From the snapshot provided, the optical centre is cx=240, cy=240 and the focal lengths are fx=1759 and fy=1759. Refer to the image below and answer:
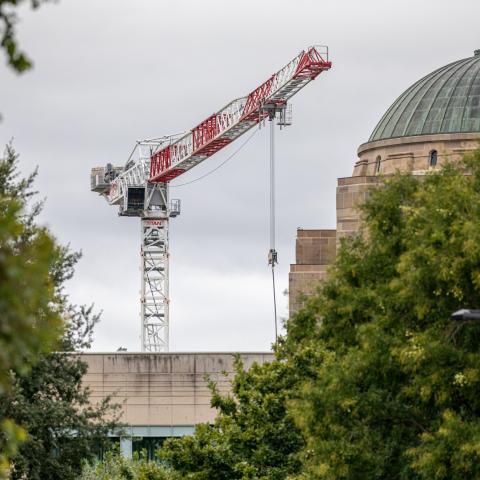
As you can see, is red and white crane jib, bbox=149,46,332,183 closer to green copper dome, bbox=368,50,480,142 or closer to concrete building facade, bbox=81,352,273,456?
green copper dome, bbox=368,50,480,142

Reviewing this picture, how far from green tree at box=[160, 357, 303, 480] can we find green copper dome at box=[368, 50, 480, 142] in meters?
50.8

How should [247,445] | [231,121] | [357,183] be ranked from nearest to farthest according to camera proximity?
[247,445]
[357,183]
[231,121]

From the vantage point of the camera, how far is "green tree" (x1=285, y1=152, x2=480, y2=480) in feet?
94.1

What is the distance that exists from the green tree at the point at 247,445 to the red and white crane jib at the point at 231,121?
8051cm

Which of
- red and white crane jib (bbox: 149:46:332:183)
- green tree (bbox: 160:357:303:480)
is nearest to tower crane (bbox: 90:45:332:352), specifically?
red and white crane jib (bbox: 149:46:332:183)

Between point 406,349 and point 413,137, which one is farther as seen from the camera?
point 413,137

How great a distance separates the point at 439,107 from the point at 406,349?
66707 mm

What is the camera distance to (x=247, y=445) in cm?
4200

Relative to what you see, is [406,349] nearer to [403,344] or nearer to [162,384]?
[403,344]

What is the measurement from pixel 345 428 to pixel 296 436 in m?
10.9

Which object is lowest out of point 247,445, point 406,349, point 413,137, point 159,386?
point 247,445

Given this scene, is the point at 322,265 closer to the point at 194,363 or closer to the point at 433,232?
the point at 194,363

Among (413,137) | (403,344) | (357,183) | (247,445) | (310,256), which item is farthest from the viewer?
(413,137)

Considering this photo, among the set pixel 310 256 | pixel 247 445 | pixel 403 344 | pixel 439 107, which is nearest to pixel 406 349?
pixel 403 344
